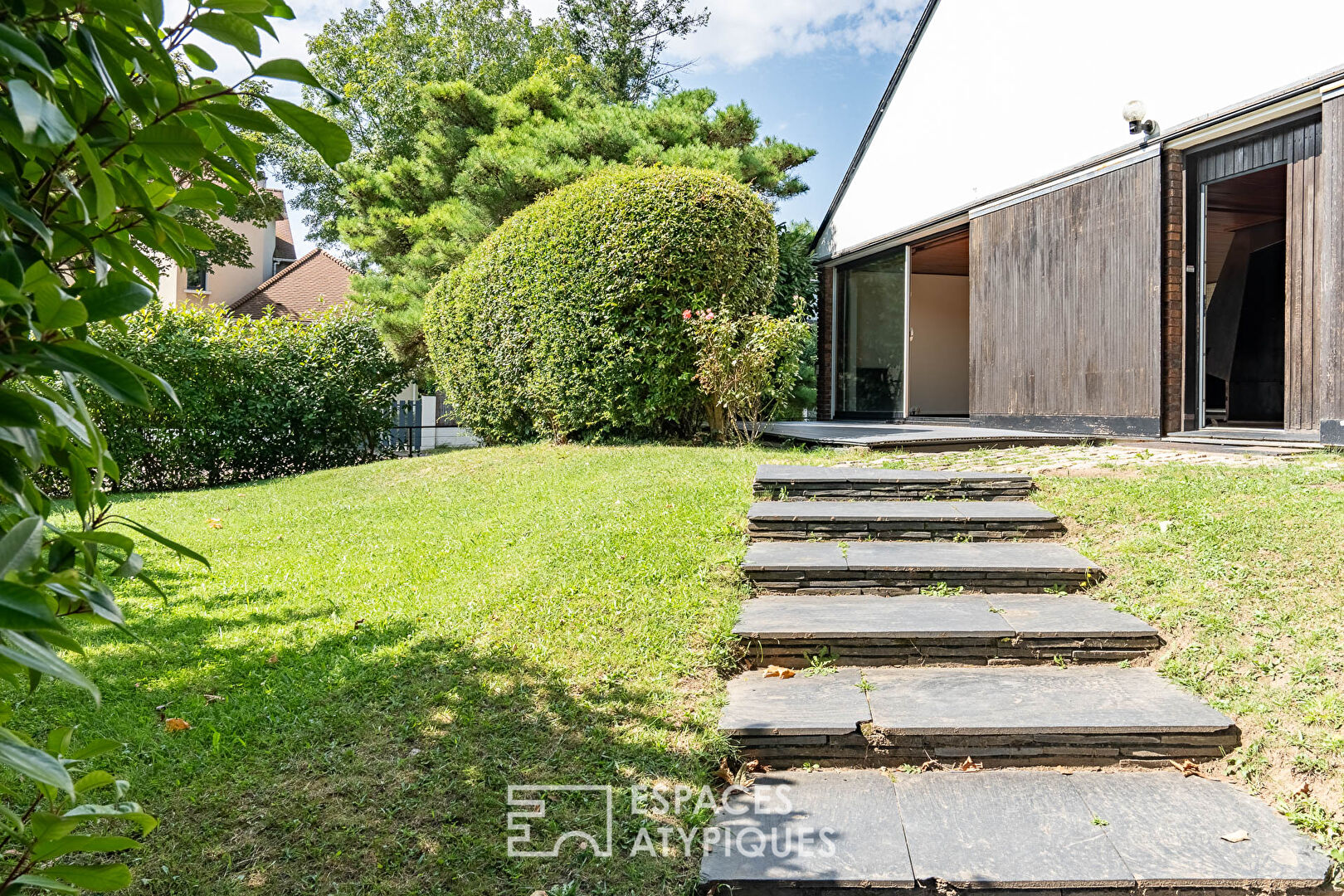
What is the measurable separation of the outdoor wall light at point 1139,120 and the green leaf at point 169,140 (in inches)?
321

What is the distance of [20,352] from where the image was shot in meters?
0.79

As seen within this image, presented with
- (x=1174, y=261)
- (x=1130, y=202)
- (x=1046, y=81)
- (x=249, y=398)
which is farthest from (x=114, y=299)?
(x=249, y=398)

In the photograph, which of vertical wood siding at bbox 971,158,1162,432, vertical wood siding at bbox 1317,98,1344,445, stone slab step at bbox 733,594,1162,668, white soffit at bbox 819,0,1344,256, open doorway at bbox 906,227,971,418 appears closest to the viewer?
stone slab step at bbox 733,594,1162,668

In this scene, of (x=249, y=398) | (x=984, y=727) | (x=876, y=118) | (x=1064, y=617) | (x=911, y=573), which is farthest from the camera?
(x=876, y=118)

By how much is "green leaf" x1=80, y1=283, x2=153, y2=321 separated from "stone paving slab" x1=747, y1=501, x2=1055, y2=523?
12.5ft

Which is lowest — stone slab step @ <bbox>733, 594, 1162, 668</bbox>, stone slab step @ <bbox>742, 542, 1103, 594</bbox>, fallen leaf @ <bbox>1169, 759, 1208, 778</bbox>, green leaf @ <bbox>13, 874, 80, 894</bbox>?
fallen leaf @ <bbox>1169, 759, 1208, 778</bbox>

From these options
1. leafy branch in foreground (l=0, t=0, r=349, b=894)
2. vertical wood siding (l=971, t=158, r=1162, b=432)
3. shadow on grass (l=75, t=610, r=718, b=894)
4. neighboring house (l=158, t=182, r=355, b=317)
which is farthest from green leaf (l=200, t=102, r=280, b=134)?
neighboring house (l=158, t=182, r=355, b=317)

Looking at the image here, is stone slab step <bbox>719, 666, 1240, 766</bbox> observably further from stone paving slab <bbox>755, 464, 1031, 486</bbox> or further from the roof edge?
the roof edge

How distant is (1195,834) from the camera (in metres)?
2.28

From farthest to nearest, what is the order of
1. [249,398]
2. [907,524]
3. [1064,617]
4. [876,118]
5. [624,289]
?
[876,118] < [249,398] < [624,289] < [907,524] < [1064,617]

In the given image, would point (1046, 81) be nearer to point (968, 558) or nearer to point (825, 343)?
point (825, 343)

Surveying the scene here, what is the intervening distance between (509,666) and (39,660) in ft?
8.17

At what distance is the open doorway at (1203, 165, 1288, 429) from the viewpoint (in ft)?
29.0

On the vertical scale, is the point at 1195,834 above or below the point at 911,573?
below
